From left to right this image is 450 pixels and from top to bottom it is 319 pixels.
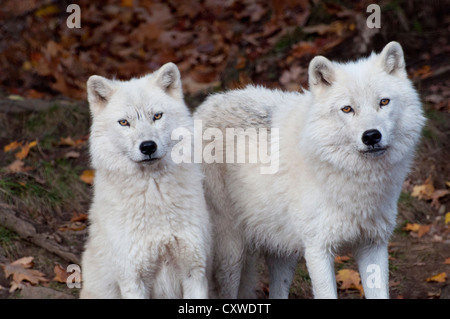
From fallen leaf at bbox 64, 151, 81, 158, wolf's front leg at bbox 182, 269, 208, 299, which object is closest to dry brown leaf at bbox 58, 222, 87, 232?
fallen leaf at bbox 64, 151, 81, 158

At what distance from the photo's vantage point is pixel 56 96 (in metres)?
10.7

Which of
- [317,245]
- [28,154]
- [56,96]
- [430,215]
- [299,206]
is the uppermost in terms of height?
[56,96]

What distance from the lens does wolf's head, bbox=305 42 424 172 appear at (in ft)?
16.8

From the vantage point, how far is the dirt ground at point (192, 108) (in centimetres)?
708

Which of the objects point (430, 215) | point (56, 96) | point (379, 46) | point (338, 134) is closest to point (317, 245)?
point (338, 134)

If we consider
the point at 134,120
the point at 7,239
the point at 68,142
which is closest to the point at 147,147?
the point at 134,120

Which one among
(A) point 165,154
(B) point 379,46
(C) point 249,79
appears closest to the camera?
(A) point 165,154

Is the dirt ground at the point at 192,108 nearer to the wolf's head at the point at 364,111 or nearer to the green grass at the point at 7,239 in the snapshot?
the green grass at the point at 7,239

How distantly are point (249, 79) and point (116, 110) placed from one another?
573cm

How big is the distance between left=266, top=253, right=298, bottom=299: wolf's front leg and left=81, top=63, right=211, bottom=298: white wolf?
4.65 ft

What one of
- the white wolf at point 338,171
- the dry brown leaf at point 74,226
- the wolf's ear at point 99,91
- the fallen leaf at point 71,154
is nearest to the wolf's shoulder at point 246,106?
the white wolf at point 338,171

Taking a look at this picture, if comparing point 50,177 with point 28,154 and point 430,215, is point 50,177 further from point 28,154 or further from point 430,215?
point 430,215

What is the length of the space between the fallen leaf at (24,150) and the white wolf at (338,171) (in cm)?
337

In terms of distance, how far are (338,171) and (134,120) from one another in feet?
5.65
